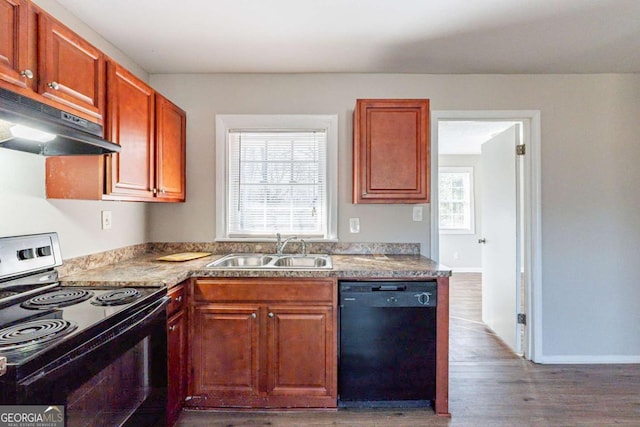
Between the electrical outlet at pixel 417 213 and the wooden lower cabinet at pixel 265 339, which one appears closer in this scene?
the wooden lower cabinet at pixel 265 339

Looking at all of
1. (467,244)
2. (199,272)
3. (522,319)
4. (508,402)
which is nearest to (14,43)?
(199,272)

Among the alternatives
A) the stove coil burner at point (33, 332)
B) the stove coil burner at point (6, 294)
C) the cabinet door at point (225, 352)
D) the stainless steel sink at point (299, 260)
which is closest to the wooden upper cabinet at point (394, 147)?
the stainless steel sink at point (299, 260)

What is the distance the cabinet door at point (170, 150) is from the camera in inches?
85.3

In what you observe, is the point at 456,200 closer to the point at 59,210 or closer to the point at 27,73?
the point at 59,210

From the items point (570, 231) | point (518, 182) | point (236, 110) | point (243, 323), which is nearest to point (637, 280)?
point (570, 231)

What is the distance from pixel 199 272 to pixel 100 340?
77 cm

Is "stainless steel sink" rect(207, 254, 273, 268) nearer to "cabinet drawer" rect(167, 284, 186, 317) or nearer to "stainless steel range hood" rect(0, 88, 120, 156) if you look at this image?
"cabinet drawer" rect(167, 284, 186, 317)

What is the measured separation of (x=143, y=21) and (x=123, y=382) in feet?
6.37

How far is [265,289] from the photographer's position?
194cm

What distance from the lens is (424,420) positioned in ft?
6.28

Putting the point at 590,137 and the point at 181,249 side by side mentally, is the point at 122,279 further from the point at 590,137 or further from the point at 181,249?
the point at 590,137

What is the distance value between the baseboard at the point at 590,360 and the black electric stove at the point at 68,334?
2.80m

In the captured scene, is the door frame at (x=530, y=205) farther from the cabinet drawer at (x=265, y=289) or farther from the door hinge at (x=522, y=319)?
the cabinet drawer at (x=265, y=289)

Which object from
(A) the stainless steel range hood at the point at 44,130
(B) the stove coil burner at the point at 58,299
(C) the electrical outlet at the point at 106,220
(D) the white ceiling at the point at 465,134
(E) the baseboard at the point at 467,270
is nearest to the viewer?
(A) the stainless steel range hood at the point at 44,130
